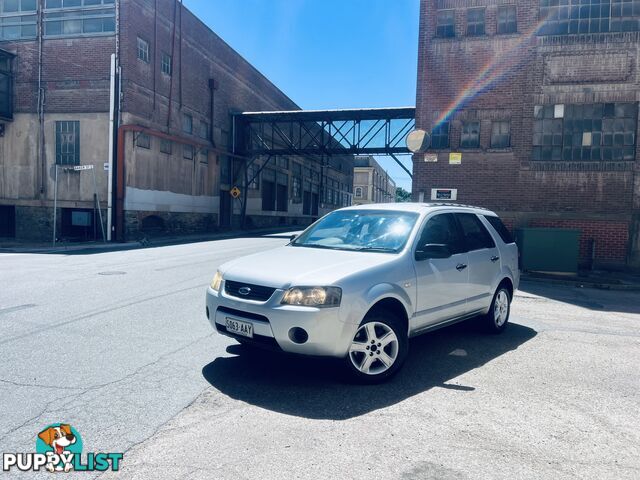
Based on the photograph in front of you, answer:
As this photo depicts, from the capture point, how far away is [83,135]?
22.4 metres

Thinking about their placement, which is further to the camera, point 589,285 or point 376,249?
point 589,285

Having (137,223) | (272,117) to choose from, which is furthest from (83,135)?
(272,117)

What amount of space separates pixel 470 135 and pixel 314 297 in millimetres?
13278

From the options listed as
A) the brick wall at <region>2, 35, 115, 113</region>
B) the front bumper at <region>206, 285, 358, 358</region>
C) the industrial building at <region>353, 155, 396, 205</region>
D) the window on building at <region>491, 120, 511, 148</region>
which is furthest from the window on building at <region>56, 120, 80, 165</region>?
the industrial building at <region>353, 155, 396, 205</region>

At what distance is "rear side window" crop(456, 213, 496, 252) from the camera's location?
5996 mm

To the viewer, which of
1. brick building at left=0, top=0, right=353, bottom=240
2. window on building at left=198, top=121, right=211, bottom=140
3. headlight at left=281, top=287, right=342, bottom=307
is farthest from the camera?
window on building at left=198, top=121, right=211, bottom=140

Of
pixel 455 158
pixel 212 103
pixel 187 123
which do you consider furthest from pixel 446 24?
pixel 212 103

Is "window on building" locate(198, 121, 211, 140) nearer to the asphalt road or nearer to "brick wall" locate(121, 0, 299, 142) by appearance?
"brick wall" locate(121, 0, 299, 142)

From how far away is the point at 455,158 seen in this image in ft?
51.9

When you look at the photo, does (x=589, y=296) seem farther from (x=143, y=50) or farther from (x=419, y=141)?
(x=143, y=50)

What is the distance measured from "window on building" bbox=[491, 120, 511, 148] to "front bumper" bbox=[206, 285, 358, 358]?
13.1 metres

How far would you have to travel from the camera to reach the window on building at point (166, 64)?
84.1ft

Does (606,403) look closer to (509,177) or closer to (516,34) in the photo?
(509,177)

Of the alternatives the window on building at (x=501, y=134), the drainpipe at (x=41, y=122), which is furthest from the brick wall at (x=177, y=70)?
the window on building at (x=501, y=134)
